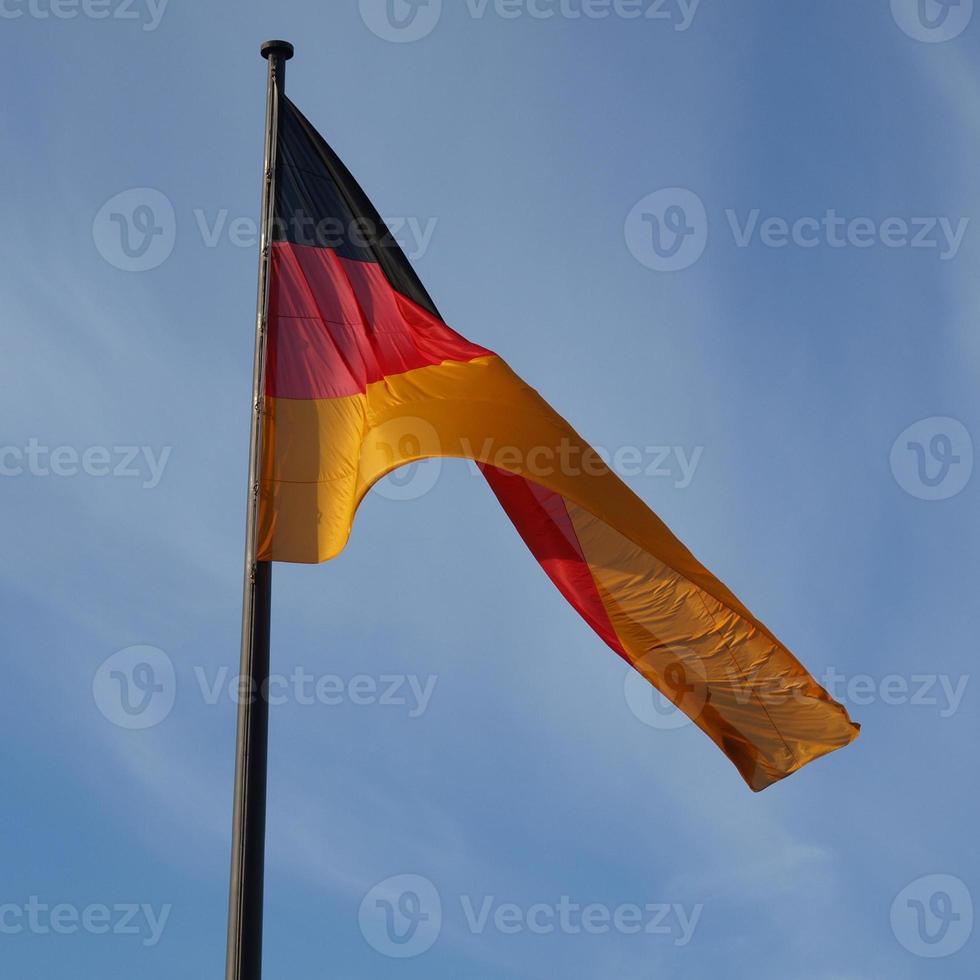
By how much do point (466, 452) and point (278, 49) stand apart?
418cm

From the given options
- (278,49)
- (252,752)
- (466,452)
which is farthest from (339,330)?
(252,752)

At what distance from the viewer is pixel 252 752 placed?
10.2 metres

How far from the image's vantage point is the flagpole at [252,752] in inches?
382

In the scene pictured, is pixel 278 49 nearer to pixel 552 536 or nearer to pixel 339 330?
pixel 339 330

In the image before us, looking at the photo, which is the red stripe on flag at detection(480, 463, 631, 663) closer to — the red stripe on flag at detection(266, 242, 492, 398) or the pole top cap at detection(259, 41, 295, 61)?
the red stripe on flag at detection(266, 242, 492, 398)

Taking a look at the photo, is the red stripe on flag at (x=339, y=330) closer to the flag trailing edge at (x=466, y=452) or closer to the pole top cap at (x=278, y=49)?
the flag trailing edge at (x=466, y=452)

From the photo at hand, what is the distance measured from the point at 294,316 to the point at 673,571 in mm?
4165

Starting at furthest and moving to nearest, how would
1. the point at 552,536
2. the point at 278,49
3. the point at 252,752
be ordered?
the point at 552,536 < the point at 278,49 < the point at 252,752

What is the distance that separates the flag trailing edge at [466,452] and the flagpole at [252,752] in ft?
0.60

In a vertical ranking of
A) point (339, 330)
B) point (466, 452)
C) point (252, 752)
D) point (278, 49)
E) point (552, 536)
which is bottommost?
point (252, 752)

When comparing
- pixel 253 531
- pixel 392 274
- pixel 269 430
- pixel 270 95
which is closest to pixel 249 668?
pixel 253 531

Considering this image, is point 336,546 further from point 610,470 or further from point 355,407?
point 610,470

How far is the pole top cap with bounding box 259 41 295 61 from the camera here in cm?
1288

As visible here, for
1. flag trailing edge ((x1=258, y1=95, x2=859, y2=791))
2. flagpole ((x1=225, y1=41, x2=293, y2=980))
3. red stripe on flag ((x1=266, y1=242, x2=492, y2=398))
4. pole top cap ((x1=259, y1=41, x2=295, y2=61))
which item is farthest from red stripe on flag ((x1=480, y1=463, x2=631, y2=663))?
pole top cap ((x1=259, y1=41, x2=295, y2=61))
